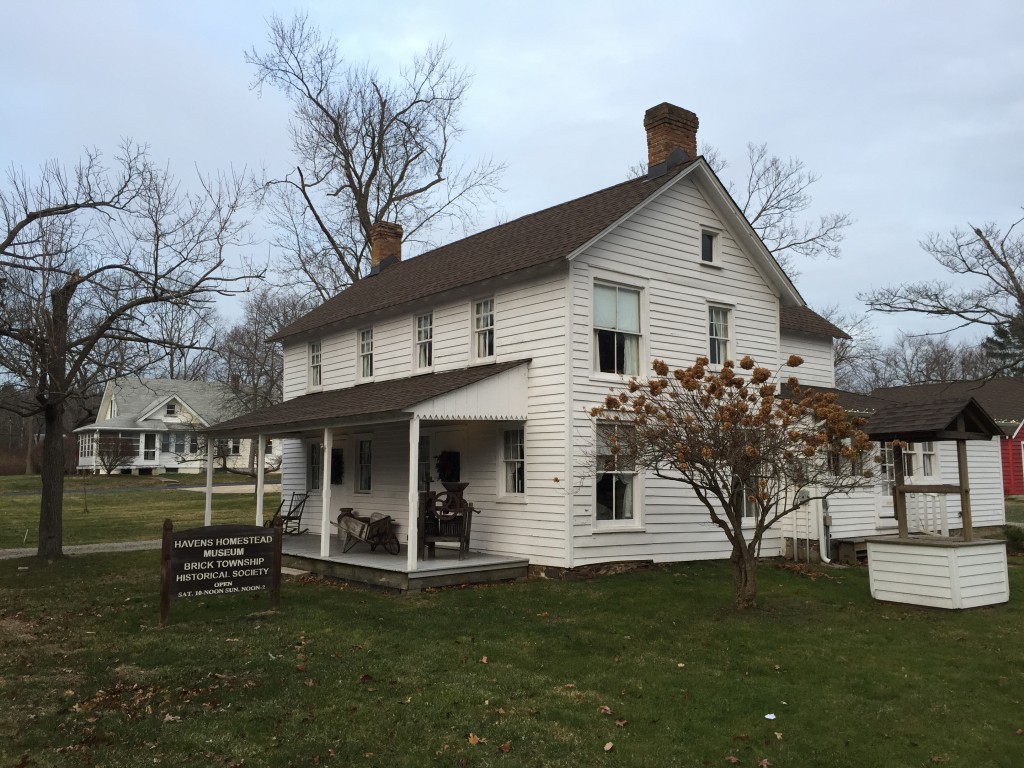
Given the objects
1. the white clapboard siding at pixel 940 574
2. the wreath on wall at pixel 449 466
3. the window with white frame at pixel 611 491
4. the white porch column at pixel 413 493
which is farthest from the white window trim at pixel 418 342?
the white clapboard siding at pixel 940 574

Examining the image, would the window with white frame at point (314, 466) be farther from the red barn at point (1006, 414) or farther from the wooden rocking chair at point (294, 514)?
the red barn at point (1006, 414)

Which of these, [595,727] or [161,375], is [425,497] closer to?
[595,727]

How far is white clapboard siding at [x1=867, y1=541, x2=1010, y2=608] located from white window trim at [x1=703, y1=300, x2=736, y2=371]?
5.19m

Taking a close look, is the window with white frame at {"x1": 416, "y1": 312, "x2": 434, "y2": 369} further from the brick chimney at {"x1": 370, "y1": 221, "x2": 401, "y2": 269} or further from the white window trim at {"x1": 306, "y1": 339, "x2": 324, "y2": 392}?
the brick chimney at {"x1": 370, "y1": 221, "x2": 401, "y2": 269}

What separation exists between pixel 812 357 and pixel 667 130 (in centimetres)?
686

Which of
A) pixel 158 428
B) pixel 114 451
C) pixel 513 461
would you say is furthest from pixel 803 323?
pixel 158 428

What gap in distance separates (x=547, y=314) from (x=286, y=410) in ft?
23.7

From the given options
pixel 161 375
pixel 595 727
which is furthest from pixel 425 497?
pixel 161 375

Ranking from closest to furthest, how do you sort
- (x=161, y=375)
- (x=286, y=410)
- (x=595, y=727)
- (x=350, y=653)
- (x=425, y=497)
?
(x=595, y=727) < (x=350, y=653) < (x=425, y=497) < (x=286, y=410) < (x=161, y=375)

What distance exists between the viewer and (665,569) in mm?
13992

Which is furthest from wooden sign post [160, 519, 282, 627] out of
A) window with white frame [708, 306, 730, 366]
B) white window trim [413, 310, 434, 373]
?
window with white frame [708, 306, 730, 366]

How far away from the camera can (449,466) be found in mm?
15219

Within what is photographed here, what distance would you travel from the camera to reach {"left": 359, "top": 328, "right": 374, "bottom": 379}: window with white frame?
18.4m

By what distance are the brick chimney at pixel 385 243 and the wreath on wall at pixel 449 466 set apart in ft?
32.6
